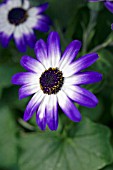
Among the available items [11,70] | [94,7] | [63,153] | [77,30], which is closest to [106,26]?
[77,30]

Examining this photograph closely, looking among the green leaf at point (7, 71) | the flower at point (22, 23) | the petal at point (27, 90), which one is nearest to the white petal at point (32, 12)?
the flower at point (22, 23)

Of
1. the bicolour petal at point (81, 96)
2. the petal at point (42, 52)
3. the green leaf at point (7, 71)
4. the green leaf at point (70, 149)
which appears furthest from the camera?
the green leaf at point (7, 71)

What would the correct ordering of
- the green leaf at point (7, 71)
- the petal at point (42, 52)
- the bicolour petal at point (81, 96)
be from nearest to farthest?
the bicolour petal at point (81, 96)
the petal at point (42, 52)
the green leaf at point (7, 71)

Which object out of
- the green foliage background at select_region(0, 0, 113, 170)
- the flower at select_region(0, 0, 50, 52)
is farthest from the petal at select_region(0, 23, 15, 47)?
the green foliage background at select_region(0, 0, 113, 170)

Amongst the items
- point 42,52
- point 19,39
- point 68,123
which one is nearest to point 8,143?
point 68,123

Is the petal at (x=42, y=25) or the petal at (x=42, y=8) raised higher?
the petal at (x=42, y=8)

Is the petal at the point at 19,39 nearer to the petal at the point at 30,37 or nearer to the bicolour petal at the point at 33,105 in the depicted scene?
the petal at the point at 30,37

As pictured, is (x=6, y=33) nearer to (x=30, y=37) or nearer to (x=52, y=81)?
(x=30, y=37)
